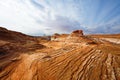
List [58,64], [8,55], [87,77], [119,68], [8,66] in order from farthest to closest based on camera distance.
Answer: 1. [8,55]
2. [8,66]
3. [58,64]
4. [119,68]
5. [87,77]

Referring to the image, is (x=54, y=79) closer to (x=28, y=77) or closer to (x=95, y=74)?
(x=28, y=77)

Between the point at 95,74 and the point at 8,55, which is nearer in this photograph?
the point at 95,74

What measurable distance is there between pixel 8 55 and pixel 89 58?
273 inches

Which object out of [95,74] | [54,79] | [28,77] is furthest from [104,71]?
[28,77]

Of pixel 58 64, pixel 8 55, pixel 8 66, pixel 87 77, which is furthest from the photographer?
pixel 8 55

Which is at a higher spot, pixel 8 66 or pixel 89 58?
pixel 89 58

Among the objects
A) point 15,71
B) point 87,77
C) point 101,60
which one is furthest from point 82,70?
point 15,71

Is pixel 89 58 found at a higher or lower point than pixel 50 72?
higher

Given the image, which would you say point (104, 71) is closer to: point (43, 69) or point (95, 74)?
point (95, 74)

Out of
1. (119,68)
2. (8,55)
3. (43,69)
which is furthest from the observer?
(8,55)

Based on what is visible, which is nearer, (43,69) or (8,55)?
(43,69)

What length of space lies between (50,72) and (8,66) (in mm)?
3440

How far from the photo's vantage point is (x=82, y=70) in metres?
6.09

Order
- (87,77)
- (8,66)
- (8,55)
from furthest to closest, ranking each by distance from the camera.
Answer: (8,55) < (8,66) < (87,77)
